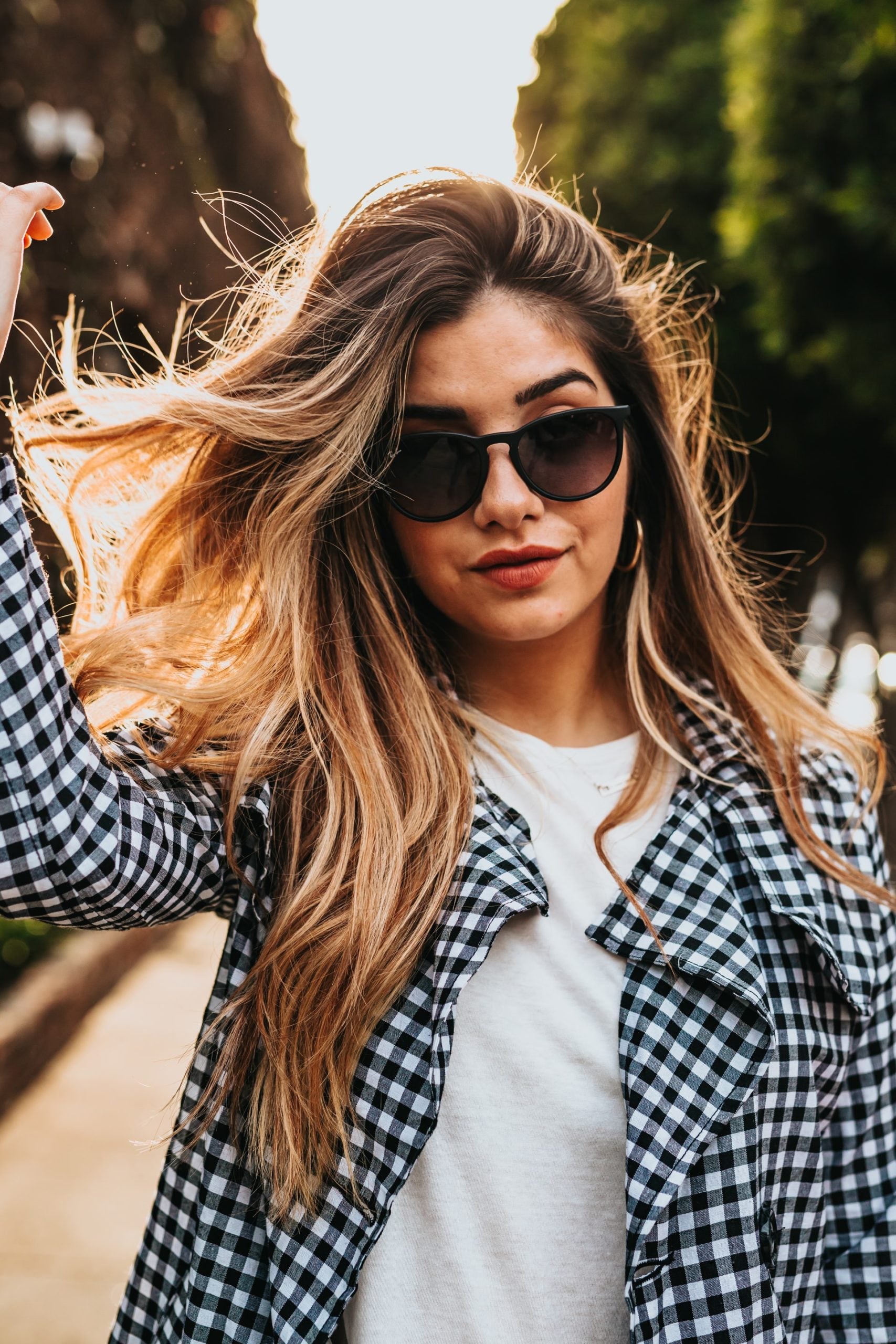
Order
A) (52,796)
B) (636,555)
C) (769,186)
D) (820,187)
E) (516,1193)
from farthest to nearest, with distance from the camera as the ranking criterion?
1. (769,186)
2. (820,187)
3. (636,555)
4. (516,1193)
5. (52,796)

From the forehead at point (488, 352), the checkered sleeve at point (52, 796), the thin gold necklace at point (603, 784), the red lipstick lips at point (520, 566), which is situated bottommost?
the checkered sleeve at point (52, 796)

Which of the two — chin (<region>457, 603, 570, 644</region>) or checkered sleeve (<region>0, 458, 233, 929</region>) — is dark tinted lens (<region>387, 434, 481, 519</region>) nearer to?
chin (<region>457, 603, 570, 644</region>)

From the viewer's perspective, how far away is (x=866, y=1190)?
1842 mm

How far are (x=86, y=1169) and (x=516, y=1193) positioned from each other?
9.73 feet

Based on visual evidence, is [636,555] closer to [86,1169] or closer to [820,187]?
[86,1169]

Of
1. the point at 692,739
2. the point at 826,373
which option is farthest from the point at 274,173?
the point at 692,739

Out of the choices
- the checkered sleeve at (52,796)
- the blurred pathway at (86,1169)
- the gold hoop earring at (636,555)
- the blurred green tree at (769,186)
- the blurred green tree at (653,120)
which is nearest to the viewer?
the checkered sleeve at (52,796)

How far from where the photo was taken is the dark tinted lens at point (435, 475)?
1722 millimetres

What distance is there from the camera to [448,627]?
205 cm

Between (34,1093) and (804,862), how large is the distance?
12.2ft

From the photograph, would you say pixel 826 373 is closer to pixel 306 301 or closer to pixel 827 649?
pixel 827 649

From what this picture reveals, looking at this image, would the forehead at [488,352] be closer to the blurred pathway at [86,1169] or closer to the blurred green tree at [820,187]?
the blurred pathway at [86,1169]

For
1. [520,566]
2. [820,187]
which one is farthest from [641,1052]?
[820,187]

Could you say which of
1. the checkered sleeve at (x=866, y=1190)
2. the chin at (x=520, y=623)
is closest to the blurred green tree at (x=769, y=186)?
the chin at (x=520, y=623)
